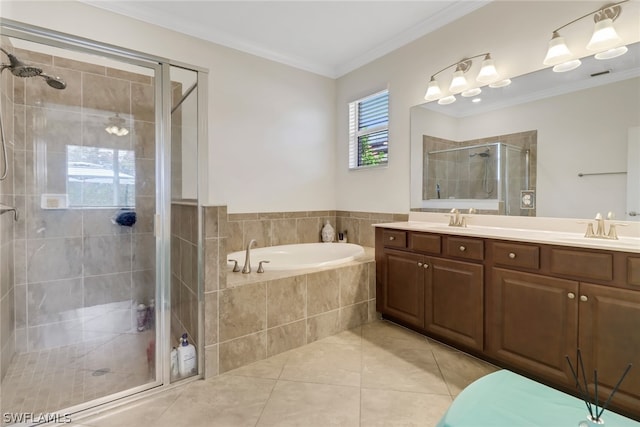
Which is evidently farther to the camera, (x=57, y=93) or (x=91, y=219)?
(x=91, y=219)

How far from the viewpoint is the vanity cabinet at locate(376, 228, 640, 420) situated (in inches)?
57.1

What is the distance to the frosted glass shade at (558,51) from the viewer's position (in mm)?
1947

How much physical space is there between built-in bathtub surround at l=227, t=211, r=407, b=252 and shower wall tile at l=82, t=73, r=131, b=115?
1.32 meters

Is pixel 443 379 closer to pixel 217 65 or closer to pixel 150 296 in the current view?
pixel 150 296

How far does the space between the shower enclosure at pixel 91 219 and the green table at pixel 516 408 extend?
1.56 meters

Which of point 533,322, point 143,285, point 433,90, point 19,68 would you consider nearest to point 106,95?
point 19,68

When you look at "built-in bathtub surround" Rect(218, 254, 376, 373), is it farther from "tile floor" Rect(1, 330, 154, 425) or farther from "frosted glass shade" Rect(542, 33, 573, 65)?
"frosted glass shade" Rect(542, 33, 573, 65)

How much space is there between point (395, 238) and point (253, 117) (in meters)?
1.95

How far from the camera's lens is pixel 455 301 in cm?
213

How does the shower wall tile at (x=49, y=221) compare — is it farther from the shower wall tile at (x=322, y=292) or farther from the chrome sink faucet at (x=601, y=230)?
the chrome sink faucet at (x=601, y=230)

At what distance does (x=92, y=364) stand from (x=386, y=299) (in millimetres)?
2236

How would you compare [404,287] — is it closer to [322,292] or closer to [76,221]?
[322,292]

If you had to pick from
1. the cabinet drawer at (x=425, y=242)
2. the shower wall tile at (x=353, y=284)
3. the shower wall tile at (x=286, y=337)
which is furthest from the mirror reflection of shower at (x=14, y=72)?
the cabinet drawer at (x=425, y=242)

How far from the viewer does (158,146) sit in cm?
183
